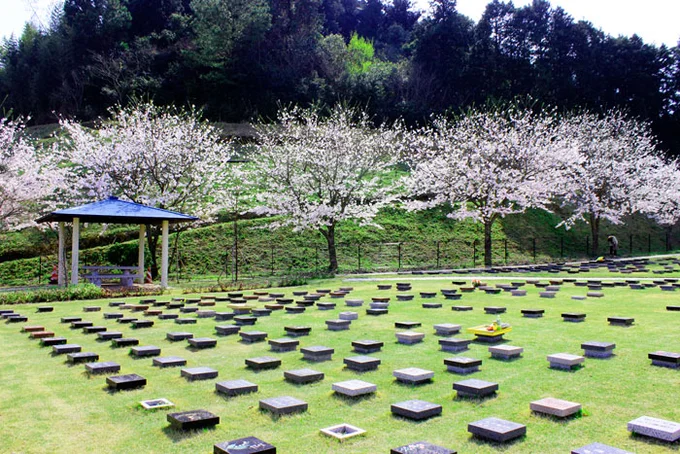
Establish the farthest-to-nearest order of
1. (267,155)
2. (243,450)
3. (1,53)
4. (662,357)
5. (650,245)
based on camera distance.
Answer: (1,53), (650,245), (267,155), (662,357), (243,450)

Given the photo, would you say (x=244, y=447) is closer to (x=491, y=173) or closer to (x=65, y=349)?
(x=65, y=349)

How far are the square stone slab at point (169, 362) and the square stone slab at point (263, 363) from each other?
894 millimetres

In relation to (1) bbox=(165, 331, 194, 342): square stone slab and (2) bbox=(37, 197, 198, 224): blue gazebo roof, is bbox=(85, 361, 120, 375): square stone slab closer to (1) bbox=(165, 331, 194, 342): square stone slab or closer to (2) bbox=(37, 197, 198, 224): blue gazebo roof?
(1) bbox=(165, 331, 194, 342): square stone slab

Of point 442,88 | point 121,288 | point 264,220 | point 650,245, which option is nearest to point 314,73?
point 442,88

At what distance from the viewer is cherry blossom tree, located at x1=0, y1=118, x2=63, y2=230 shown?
2434cm

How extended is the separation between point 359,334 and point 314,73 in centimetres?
4261

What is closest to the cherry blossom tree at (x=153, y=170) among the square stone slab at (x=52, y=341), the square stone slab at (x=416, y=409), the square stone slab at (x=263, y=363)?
the square stone slab at (x=52, y=341)

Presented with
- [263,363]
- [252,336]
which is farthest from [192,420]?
[252,336]

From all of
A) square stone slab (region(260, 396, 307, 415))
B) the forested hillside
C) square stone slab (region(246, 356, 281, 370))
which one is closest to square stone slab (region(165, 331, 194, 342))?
square stone slab (region(246, 356, 281, 370))

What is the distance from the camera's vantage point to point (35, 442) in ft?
14.8

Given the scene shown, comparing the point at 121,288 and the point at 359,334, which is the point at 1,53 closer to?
the point at 121,288

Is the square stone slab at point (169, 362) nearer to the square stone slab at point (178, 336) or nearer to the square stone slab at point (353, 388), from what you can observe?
the square stone slab at point (178, 336)

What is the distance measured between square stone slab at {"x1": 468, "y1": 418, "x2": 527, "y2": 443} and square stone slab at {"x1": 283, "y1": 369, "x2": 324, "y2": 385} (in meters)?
2.17

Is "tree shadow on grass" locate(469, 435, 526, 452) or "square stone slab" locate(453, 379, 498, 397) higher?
"square stone slab" locate(453, 379, 498, 397)
